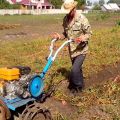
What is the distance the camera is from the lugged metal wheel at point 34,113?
5.34 m

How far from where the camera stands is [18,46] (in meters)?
12.6

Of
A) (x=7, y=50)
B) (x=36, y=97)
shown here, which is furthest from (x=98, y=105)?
(x=7, y=50)

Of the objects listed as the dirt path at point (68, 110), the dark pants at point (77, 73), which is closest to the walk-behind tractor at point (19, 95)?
the dirt path at point (68, 110)

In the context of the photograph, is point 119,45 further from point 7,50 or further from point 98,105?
point 98,105

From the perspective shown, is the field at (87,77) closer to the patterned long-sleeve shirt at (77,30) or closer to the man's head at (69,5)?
the patterned long-sleeve shirt at (77,30)

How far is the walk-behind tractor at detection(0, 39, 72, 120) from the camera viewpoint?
208 inches

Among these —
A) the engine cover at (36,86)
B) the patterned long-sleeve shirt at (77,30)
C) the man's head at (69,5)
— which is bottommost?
the engine cover at (36,86)

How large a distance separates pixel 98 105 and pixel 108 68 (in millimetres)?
2500

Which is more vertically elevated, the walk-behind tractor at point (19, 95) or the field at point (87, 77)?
the walk-behind tractor at point (19, 95)

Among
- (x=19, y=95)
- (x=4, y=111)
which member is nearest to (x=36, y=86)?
(x=19, y=95)

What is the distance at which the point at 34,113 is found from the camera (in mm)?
5395

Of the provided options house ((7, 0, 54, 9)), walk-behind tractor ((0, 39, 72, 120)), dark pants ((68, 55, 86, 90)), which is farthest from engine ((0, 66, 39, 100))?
house ((7, 0, 54, 9))

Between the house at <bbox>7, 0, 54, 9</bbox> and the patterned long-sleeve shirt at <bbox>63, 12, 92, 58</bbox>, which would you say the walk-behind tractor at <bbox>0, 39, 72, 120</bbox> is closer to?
the patterned long-sleeve shirt at <bbox>63, 12, 92, 58</bbox>

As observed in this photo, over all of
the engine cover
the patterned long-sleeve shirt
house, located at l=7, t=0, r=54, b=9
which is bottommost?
house, located at l=7, t=0, r=54, b=9
